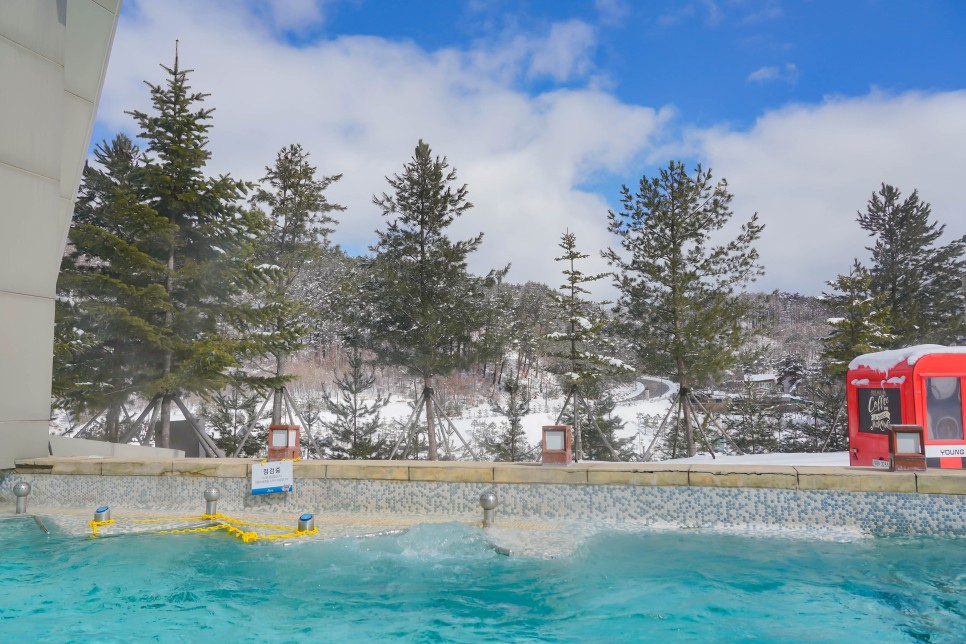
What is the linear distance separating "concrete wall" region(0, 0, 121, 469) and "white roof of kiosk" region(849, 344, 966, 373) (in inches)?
512

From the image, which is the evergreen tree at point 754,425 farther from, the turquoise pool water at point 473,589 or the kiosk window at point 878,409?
the turquoise pool water at point 473,589

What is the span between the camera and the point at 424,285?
55.4 feet

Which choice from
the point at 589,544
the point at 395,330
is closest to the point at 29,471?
the point at 589,544

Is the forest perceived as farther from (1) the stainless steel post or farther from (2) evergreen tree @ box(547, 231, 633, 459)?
(1) the stainless steel post

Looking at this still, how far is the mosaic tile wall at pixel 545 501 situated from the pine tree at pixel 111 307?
3.92m

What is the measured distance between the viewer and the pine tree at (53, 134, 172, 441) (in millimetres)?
11703

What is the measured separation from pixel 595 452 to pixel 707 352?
553 centimetres

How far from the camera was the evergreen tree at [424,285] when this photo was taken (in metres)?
16.3

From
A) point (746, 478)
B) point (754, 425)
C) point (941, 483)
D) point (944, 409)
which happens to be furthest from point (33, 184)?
point (754, 425)

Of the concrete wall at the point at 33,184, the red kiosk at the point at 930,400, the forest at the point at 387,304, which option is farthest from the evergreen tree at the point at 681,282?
the concrete wall at the point at 33,184

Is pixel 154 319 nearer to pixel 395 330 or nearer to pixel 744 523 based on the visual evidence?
pixel 395 330

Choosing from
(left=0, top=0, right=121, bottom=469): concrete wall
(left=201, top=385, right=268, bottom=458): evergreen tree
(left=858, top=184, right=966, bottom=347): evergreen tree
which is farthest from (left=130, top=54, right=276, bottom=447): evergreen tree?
(left=858, top=184, right=966, bottom=347): evergreen tree

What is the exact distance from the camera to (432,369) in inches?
649

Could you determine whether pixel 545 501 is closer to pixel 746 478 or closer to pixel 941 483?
pixel 746 478
